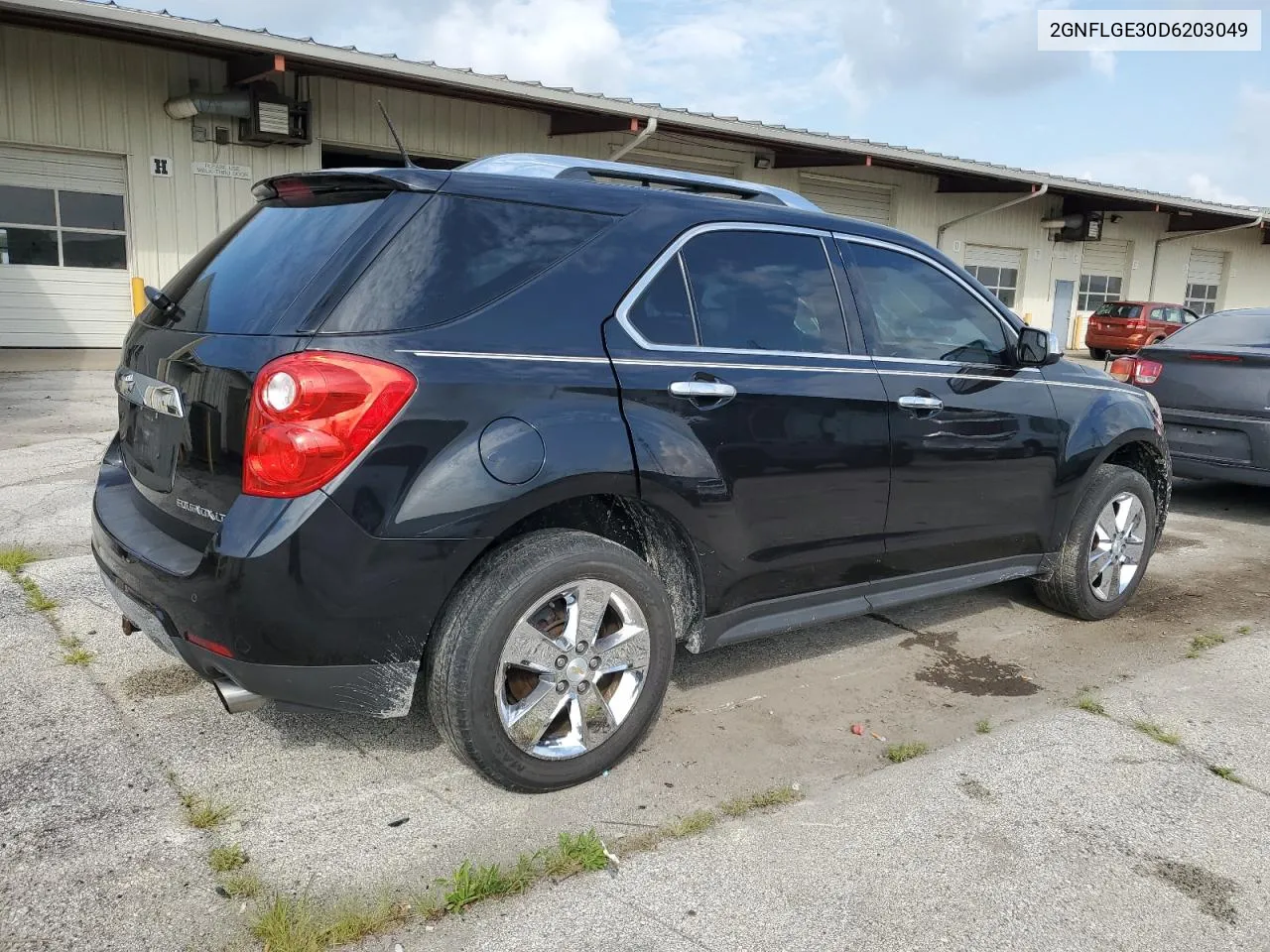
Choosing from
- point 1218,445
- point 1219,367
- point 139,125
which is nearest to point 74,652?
point 1218,445

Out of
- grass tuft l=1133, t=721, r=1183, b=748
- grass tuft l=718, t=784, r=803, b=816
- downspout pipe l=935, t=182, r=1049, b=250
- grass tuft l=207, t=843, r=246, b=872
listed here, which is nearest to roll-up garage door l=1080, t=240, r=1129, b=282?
downspout pipe l=935, t=182, r=1049, b=250

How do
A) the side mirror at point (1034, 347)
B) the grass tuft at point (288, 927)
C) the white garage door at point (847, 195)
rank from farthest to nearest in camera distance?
the white garage door at point (847, 195)
the side mirror at point (1034, 347)
the grass tuft at point (288, 927)

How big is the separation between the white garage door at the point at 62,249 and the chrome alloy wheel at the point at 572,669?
1255 centimetres

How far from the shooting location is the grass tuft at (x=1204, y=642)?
4.41 meters

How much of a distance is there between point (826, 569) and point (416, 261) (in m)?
1.81

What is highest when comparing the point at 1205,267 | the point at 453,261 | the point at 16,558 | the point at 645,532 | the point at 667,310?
the point at 1205,267

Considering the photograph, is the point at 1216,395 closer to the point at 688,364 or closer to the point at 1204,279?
the point at 688,364

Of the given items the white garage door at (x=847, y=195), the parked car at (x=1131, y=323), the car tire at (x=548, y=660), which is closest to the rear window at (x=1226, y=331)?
the car tire at (x=548, y=660)

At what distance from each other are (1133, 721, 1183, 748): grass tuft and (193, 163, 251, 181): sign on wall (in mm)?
13035

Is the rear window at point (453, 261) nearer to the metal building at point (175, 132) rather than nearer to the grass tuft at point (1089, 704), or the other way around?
the grass tuft at point (1089, 704)

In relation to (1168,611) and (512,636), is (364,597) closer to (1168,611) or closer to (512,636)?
(512,636)

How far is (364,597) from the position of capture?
2.52 metres

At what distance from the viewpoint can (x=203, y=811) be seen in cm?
272

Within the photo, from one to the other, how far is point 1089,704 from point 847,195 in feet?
58.2
